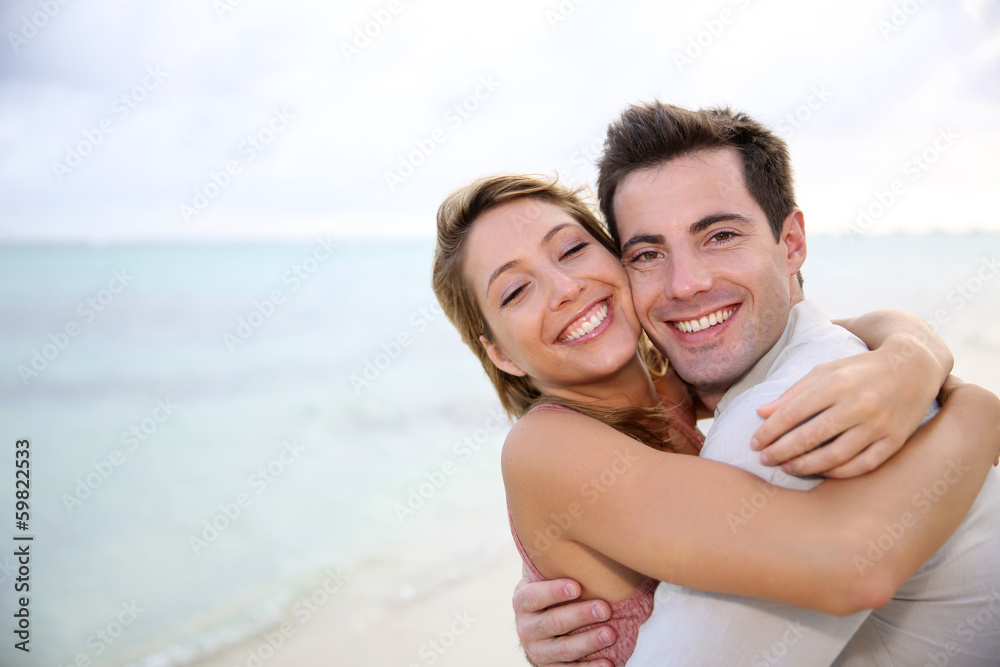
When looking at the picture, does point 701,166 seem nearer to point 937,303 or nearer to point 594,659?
point 594,659

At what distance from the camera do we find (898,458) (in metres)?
1.72

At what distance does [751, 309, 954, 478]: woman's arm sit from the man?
0.03 feet

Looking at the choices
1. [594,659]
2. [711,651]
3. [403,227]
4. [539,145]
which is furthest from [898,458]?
[403,227]

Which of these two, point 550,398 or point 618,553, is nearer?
point 618,553

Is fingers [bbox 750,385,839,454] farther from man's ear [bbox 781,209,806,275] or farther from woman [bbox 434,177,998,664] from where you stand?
→ man's ear [bbox 781,209,806,275]

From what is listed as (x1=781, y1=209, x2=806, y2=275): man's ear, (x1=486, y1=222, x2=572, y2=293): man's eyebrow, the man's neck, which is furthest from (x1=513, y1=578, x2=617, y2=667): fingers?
(x1=781, y1=209, x2=806, y2=275): man's ear

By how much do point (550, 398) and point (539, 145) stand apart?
80.6ft

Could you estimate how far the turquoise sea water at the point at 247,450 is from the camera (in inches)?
277

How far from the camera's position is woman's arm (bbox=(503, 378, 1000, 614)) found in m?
1.57

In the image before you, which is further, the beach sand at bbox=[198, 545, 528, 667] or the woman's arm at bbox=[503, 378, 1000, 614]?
the beach sand at bbox=[198, 545, 528, 667]

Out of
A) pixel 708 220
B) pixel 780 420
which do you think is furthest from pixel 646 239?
pixel 780 420

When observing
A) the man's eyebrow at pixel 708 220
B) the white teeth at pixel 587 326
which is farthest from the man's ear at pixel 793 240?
the white teeth at pixel 587 326

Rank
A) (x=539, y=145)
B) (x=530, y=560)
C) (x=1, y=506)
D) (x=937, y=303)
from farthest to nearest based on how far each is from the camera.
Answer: (x=539, y=145) < (x=937, y=303) < (x=1, y=506) < (x=530, y=560)

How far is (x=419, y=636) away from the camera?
19.4ft
